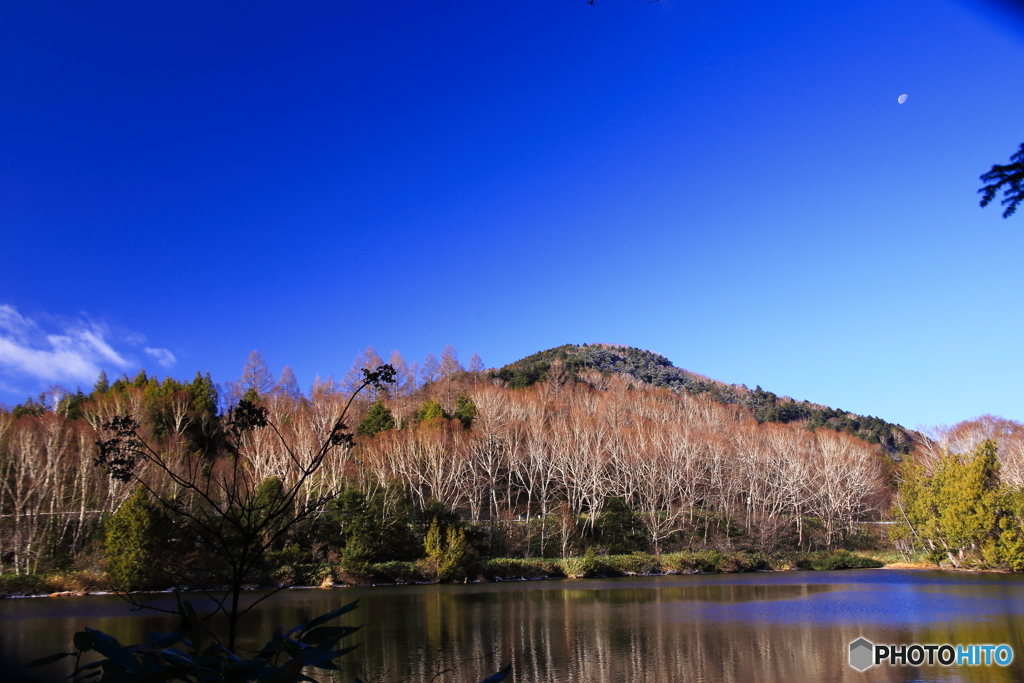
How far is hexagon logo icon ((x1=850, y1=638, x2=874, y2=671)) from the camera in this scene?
11211 millimetres

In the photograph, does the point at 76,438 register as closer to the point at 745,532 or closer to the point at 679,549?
the point at 679,549

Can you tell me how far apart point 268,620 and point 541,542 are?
19.8m

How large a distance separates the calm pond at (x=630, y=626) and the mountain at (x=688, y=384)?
109 ft

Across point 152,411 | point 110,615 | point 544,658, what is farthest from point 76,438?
point 544,658

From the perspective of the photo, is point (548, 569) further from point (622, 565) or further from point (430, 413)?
point (430, 413)

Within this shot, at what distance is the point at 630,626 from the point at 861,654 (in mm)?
5149

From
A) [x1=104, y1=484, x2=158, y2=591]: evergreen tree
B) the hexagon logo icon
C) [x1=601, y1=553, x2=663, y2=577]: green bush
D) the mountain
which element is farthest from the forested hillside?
the hexagon logo icon

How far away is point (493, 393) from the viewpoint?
1903 inches

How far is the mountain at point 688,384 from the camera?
227 feet

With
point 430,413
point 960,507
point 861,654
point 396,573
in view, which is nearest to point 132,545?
point 396,573

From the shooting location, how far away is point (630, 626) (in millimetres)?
15422

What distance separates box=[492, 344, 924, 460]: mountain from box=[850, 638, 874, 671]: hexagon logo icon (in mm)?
40295

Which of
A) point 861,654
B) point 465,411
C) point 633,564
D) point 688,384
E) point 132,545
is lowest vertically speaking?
point 633,564

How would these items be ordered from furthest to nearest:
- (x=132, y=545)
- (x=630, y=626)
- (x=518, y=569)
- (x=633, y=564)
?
(x=633, y=564) < (x=518, y=569) < (x=132, y=545) < (x=630, y=626)
